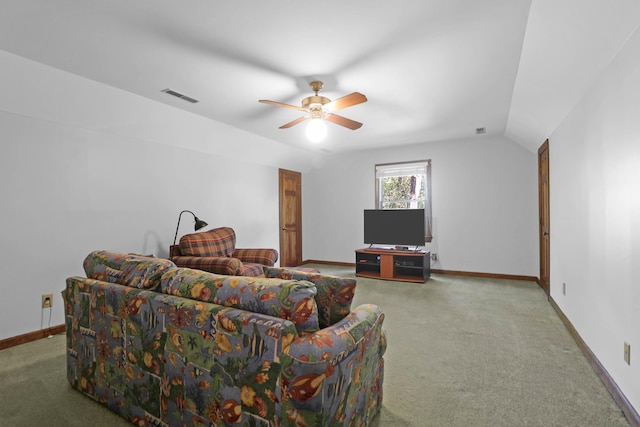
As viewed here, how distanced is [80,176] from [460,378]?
13.3 ft

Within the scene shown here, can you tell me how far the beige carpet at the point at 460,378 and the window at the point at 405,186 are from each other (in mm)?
2688

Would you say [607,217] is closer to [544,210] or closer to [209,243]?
[544,210]

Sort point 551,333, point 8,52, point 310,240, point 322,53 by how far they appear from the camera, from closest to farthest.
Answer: point 8,52, point 322,53, point 551,333, point 310,240

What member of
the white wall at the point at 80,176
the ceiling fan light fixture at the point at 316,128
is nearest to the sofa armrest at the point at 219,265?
the white wall at the point at 80,176

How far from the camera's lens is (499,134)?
17.7ft

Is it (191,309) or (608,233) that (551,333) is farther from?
(191,309)

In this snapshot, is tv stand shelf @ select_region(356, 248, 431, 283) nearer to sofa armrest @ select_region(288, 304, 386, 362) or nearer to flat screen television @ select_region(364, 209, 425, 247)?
flat screen television @ select_region(364, 209, 425, 247)

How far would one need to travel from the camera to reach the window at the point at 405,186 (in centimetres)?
605

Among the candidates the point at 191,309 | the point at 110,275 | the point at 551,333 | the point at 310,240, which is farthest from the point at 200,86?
the point at 310,240

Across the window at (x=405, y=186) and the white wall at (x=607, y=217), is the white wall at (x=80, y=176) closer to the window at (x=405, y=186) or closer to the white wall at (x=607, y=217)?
the window at (x=405, y=186)

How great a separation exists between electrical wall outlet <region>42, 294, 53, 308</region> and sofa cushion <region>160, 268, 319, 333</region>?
235 centimetres

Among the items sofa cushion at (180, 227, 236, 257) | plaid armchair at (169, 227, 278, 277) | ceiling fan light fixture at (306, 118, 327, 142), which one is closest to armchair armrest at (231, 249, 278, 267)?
plaid armchair at (169, 227, 278, 277)

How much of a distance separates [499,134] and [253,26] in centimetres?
469

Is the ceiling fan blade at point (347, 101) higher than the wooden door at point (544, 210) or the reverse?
higher
